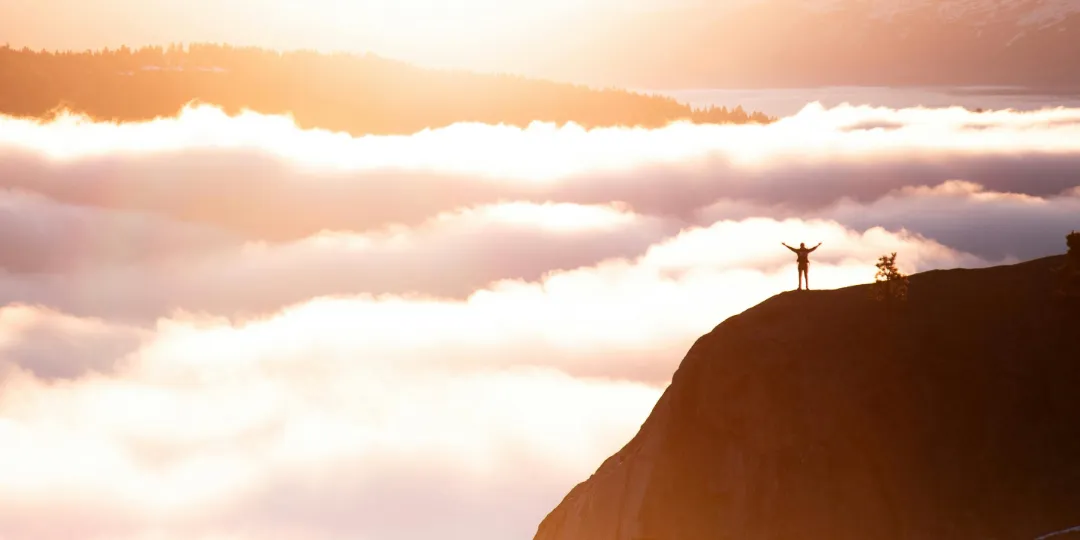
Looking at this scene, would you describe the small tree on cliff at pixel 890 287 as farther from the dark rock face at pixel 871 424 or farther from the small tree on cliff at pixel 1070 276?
the small tree on cliff at pixel 1070 276

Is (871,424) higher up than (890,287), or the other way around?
(890,287)

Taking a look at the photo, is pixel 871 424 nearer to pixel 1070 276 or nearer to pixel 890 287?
pixel 890 287

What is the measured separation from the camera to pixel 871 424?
192ft

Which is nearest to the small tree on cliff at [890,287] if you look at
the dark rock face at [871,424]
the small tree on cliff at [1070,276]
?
the dark rock face at [871,424]

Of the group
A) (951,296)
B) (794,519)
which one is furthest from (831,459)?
(951,296)

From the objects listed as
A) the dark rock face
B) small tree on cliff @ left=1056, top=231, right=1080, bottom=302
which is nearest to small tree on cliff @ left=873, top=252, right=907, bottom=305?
the dark rock face

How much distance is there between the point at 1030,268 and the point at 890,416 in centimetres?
1363

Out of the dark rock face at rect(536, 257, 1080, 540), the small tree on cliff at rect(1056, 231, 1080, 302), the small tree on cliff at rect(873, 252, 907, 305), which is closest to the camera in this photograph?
the dark rock face at rect(536, 257, 1080, 540)

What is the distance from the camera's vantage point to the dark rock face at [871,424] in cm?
5500

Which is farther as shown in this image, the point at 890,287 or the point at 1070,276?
the point at 890,287

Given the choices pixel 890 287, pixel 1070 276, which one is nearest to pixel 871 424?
pixel 890 287

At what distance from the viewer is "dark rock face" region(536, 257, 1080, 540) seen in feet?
180

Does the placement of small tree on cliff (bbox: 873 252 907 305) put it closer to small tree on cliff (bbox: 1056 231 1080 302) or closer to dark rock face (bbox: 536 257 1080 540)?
dark rock face (bbox: 536 257 1080 540)

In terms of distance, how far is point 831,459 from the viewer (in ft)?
190
